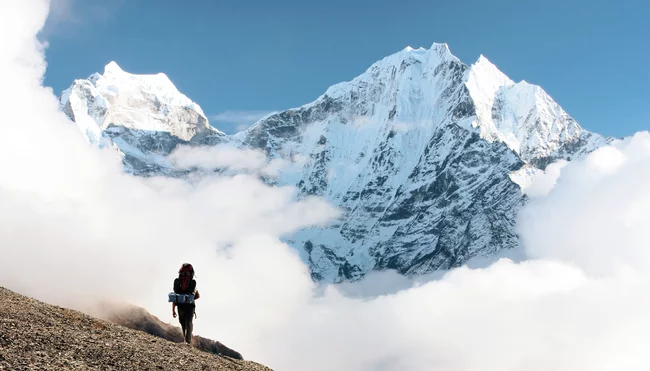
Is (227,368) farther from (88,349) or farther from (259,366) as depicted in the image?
(88,349)

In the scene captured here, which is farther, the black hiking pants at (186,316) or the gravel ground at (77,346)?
the black hiking pants at (186,316)

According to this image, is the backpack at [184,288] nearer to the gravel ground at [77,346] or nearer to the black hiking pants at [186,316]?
the black hiking pants at [186,316]

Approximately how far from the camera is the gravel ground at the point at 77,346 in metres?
25.0

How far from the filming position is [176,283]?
34344mm

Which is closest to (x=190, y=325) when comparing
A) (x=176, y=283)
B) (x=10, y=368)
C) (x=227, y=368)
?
(x=176, y=283)

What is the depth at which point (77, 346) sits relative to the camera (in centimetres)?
2741

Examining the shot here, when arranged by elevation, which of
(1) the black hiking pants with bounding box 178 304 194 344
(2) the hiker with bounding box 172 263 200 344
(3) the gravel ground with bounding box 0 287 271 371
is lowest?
(3) the gravel ground with bounding box 0 287 271 371

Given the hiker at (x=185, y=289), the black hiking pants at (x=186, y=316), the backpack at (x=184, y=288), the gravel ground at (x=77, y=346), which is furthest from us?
the black hiking pants at (x=186, y=316)

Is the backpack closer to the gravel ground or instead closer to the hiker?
the hiker

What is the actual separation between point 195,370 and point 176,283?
6.39m

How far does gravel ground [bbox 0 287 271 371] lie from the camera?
25.0 m

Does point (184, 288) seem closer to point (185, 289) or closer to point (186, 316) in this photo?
point (185, 289)

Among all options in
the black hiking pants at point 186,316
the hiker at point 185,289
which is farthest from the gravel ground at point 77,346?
the hiker at point 185,289

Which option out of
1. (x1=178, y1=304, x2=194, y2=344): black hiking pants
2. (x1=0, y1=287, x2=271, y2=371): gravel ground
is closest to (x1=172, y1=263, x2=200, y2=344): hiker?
(x1=178, y1=304, x2=194, y2=344): black hiking pants
